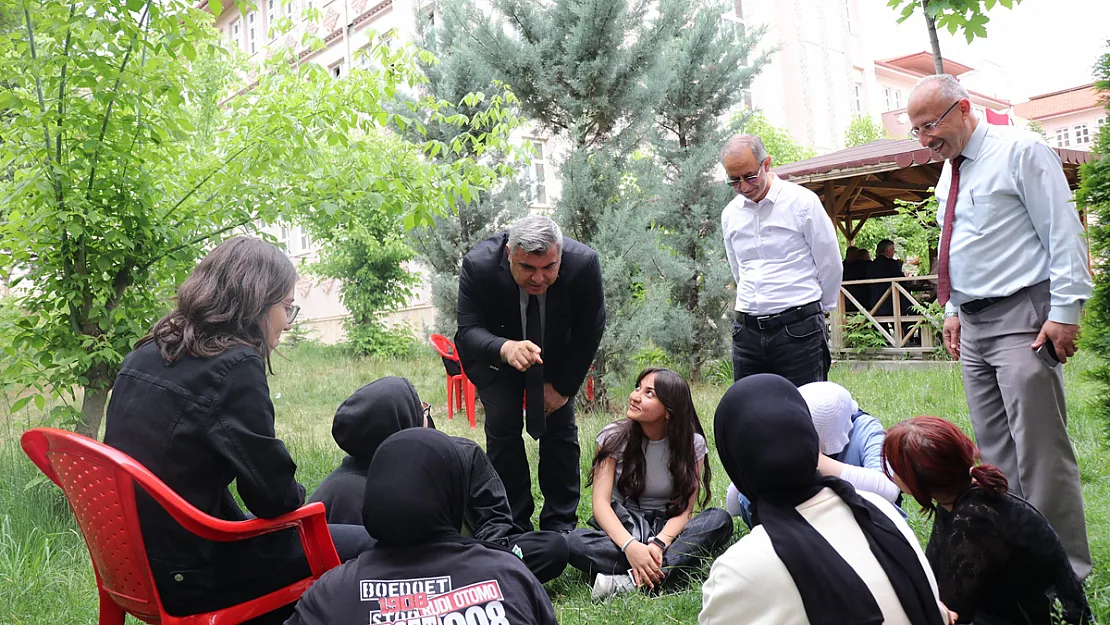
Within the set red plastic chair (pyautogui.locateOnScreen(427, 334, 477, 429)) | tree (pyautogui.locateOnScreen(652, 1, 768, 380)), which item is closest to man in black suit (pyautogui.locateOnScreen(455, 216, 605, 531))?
red plastic chair (pyautogui.locateOnScreen(427, 334, 477, 429))

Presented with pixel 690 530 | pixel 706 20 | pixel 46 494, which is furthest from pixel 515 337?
pixel 706 20

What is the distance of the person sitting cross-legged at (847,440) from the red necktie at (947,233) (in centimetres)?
57

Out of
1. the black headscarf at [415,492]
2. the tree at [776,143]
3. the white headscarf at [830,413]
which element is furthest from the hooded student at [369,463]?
the tree at [776,143]

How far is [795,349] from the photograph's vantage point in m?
4.33

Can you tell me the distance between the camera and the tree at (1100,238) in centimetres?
245

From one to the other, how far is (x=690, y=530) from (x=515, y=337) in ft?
4.15

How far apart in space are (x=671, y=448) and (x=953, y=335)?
4.42 feet

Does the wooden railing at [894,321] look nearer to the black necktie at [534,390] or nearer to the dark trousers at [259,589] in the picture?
the black necktie at [534,390]

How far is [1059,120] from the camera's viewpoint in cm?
5166

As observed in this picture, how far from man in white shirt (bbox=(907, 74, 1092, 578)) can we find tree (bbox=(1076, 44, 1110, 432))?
43 centimetres

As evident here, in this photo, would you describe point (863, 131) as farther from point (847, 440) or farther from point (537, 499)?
point (847, 440)

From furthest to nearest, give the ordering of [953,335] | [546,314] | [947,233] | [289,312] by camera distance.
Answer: [546,314], [953,335], [947,233], [289,312]

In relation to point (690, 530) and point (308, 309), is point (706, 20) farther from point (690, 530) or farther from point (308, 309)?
point (308, 309)

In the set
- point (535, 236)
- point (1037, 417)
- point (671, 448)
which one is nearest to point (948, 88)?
point (1037, 417)
